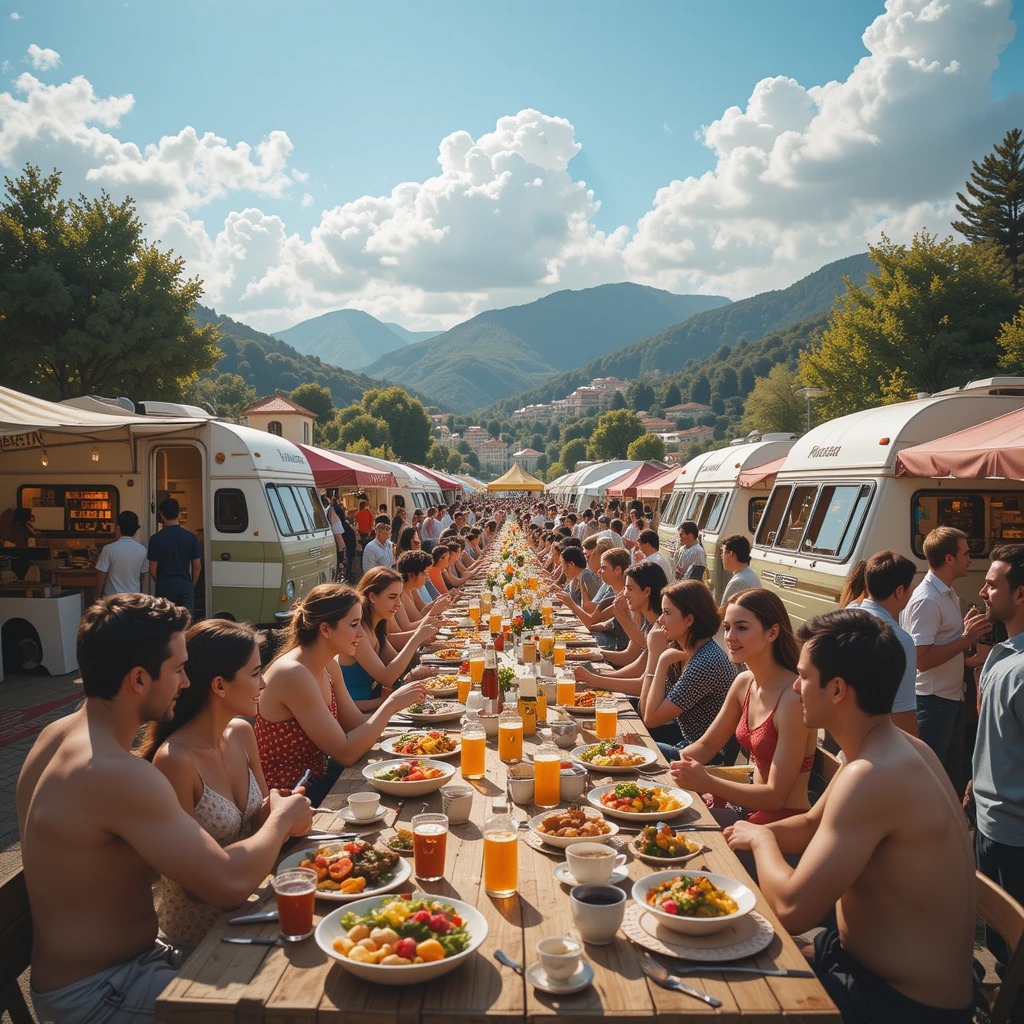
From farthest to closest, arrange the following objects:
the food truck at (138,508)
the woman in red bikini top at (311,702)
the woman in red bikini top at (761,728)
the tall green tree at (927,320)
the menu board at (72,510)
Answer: the tall green tree at (927,320) < the menu board at (72,510) < the food truck at (138,508) < the woman in red bikini top at (311,702) < the woman in red bikini top at (761,728)

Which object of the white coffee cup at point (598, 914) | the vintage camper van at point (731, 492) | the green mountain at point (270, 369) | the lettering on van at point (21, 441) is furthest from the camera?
the green mountain at point (270, 369)

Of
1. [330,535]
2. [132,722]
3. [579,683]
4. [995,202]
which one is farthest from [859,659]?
[995,202]

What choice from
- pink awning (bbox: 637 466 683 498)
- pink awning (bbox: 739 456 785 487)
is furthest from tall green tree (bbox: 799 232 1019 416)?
pink awning (bbox: 739 456 785 487)

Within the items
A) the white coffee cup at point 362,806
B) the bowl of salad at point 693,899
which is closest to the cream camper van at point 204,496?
the white coffee cup at point 362,806

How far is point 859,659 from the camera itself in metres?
2.81

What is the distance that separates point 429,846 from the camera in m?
2.82

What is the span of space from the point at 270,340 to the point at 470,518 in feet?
537

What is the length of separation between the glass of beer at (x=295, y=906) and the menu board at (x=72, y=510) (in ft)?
37.7

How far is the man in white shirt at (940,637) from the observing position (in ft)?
19.3

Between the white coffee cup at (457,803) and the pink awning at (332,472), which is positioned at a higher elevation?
the white coffee cup at (457,803)

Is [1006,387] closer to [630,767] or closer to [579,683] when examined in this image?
[579,683]

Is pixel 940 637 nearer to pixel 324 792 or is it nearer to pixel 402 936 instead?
pixel 324 792

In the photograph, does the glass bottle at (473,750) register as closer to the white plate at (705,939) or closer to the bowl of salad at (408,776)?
the bowl of salad at (408,776)

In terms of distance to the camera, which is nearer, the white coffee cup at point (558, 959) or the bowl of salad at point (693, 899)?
the white coffee cup at point (558, 959)
